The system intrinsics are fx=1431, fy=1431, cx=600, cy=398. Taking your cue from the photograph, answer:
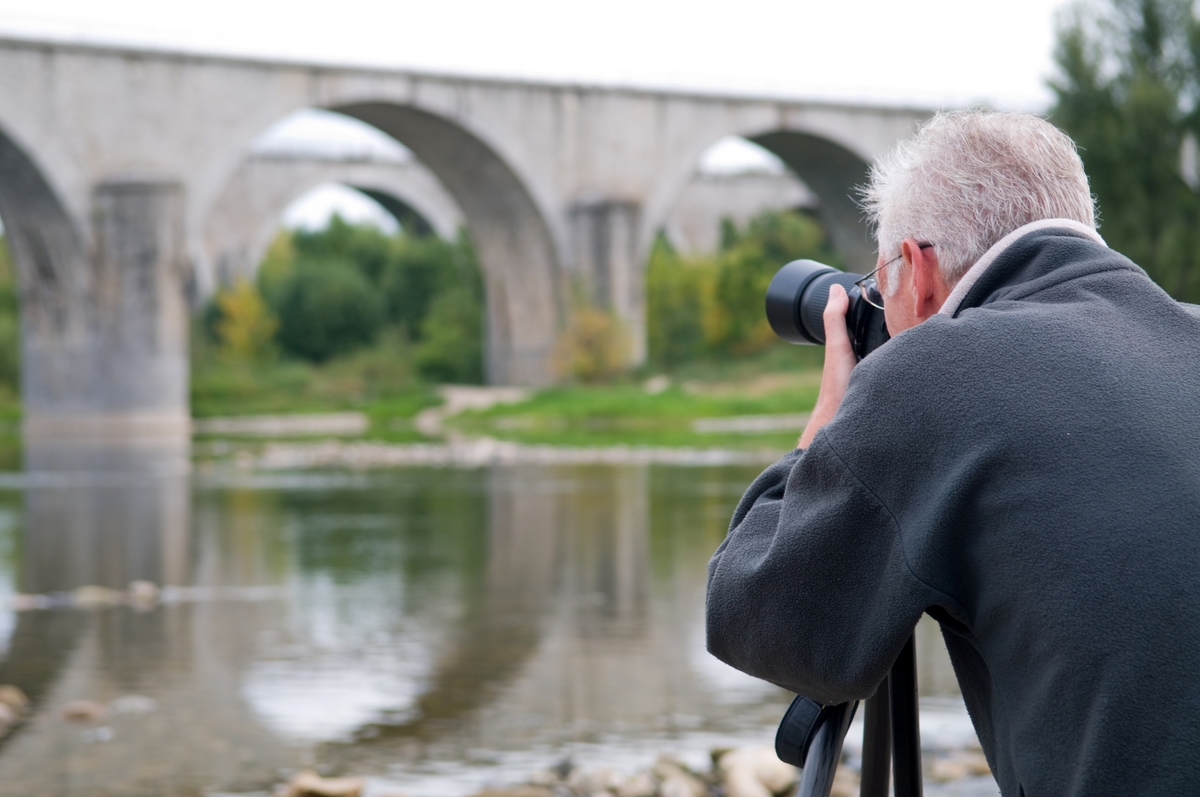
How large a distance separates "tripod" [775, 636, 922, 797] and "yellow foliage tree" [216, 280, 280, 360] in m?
37.8

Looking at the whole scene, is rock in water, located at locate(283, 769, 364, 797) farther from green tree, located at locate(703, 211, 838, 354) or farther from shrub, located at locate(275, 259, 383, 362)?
shrub, located at locate(275, 259, 383, 362)

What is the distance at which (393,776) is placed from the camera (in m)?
3.69

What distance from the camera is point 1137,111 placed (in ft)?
82.5

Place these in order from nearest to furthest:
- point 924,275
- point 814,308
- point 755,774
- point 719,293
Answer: point 924,275 → point 814,308 → point 755,774 → point 719,293

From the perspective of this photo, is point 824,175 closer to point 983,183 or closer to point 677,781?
point 677,781

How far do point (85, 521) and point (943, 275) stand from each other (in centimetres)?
959

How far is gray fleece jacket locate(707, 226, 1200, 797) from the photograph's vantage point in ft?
4.28

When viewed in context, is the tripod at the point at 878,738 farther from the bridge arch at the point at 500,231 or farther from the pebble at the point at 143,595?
the bridge arch at the point at 500,231

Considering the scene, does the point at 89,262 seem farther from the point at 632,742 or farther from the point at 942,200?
the point at 942,200

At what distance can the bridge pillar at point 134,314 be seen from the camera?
2533 centimetres

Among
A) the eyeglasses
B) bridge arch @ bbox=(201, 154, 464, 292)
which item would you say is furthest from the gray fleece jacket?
bridge arch @ bbox=(201, 154, 464, 292)

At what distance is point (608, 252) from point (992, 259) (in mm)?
28502

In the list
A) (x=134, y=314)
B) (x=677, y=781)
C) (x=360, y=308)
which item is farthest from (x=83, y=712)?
(x=360, y=308)

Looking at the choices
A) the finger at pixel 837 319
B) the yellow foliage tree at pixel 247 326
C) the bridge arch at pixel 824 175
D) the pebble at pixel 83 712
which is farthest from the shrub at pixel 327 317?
the finger at pixel 837 319
